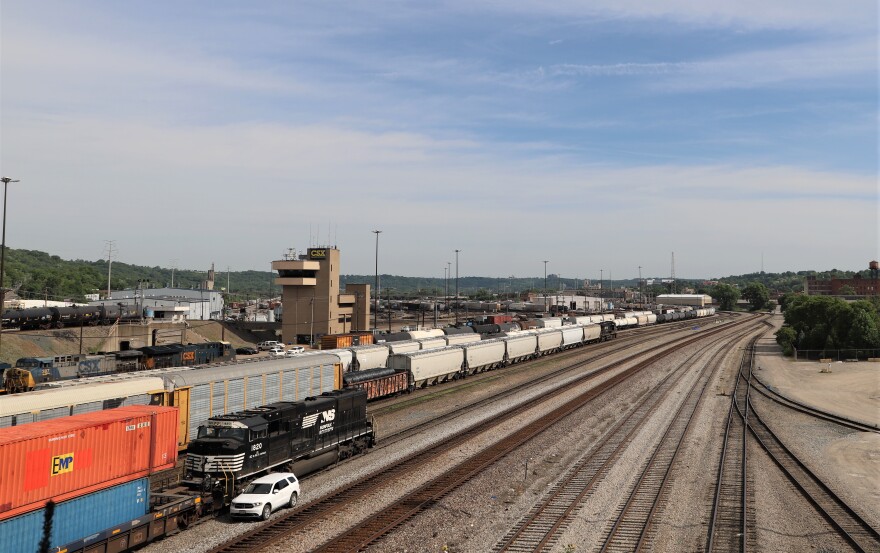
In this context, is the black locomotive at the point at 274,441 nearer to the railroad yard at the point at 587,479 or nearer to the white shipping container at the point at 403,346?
the railroad yard at the point at 587,479

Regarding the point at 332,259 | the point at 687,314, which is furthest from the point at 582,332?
the point at 687,314

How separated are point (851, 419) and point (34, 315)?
278 ft

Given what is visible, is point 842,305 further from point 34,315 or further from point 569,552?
point 34,315

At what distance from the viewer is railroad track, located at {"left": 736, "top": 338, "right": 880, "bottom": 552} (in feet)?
73.4

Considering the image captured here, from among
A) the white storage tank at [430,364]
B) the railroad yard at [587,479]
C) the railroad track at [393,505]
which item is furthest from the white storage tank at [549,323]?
the railroad track at [393,505]

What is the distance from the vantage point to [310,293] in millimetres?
103375

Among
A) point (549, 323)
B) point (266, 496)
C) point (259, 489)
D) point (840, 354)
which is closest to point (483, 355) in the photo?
point (259, 489)

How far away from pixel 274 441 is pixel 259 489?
236cm

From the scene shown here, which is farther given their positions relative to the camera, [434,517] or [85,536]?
[434,517]

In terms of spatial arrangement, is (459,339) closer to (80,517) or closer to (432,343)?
(432,343)

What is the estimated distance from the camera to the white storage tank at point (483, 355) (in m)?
63.4

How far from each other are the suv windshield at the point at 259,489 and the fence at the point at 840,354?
3224 inches

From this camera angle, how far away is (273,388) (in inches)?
1474

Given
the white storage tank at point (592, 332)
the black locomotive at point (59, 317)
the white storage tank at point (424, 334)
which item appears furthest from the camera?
the white storage tank at point (592, 332)
